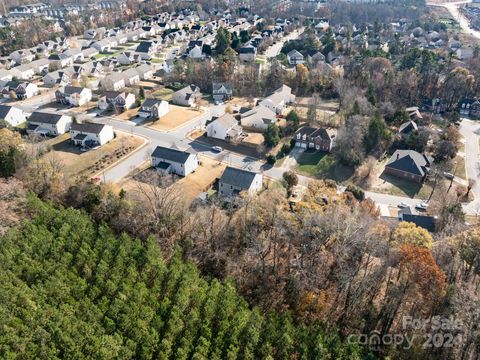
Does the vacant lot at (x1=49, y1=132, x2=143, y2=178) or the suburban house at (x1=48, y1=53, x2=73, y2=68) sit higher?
the suburban house at (x1=48, y1=53, x2=73, y2=68)

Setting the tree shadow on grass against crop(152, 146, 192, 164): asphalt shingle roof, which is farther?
the tree shadow on grass

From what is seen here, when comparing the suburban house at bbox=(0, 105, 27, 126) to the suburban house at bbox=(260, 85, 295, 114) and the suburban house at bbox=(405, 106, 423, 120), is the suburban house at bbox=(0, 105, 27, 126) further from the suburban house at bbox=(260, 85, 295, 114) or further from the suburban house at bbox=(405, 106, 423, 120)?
the suburban house at bbox=(405, 106, 423, 120)

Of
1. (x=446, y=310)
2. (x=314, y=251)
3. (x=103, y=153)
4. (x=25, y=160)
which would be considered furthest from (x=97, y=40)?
(x=446, y=310)

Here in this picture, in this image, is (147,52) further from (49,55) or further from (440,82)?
(440,82)

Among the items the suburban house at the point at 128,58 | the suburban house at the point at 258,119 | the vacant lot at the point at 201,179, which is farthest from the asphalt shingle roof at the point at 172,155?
the suburban house at the point at 128,58

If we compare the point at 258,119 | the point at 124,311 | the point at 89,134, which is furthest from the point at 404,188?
the point at 89,134

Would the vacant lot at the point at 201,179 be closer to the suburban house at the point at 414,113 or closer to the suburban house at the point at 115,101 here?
the suburban house at the point at 115,101

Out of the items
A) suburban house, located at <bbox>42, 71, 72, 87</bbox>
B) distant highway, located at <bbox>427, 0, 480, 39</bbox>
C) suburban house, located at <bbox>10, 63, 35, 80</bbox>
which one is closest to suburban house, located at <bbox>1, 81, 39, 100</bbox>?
suburban house, located at <bbox>42, 71, 72, 87</bbox>
